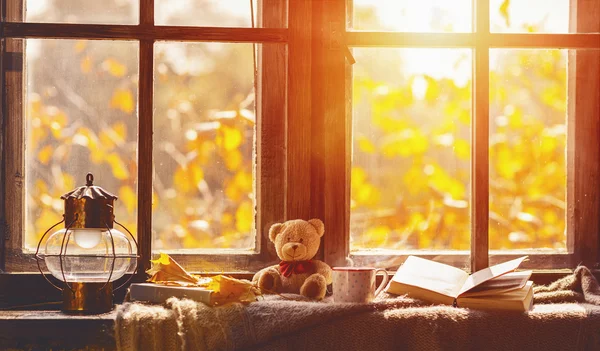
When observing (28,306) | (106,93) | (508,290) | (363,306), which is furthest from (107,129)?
(508,290)

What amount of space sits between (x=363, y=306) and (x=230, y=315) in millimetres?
268

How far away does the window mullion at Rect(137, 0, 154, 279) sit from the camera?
5.71 feet

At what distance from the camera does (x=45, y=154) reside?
177 centimetres

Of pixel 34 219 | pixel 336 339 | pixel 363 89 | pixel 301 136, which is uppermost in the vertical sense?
pixel 363 89

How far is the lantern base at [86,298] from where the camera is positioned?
4.99ft

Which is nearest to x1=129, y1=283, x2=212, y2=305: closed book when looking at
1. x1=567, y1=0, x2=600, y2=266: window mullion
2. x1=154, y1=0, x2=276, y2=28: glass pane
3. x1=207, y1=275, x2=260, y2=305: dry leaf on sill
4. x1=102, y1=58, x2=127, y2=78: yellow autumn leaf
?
x1=207, y1=275, x2=260, y2=305: dry leaf on sill

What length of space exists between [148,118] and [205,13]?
300mm

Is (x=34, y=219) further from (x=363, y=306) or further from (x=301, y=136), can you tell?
(x=363, y=306)

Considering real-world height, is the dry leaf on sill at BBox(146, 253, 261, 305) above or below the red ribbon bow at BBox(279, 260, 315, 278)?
below

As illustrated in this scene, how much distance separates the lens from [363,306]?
148 cm

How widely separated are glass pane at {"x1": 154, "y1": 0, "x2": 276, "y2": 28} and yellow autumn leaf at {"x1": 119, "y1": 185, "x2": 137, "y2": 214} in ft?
1.37

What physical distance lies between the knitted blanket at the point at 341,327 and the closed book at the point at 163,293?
26 millimetres

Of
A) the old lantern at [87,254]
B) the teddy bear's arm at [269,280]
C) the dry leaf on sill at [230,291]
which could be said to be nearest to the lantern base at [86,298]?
the old lantern at [87,254]

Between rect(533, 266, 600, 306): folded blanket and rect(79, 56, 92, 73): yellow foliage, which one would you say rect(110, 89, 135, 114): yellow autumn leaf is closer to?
rect(79, 56, 92, 73): yellow foliage
